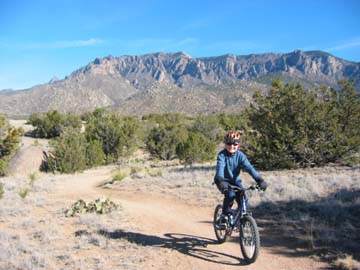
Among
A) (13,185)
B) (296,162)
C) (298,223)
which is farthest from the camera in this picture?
(296,162)

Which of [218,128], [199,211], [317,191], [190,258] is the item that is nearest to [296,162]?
[317,191]

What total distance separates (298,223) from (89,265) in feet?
15.6

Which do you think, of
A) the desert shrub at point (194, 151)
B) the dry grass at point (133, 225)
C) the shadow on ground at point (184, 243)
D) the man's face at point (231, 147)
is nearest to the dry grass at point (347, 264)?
the dry grass at point (133, 225)

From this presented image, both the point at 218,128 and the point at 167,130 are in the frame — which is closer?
the point at 167,130

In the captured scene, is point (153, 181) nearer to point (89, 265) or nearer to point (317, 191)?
point (317, 191)

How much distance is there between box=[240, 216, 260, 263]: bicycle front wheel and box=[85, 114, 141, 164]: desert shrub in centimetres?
2229

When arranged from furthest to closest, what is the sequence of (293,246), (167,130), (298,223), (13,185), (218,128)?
(218,128), (167,130), (13,185), (298,223), (293,246)

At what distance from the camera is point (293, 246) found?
22.8 ft

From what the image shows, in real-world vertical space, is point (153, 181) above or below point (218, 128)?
below

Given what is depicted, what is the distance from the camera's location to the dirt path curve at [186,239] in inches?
Answer: 241

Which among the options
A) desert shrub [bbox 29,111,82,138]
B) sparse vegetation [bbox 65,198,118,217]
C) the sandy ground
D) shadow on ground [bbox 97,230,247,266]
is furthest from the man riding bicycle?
desert shrub [bbox 29,111,82,138]

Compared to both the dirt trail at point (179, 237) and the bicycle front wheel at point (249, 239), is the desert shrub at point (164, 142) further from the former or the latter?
the bicycle front wheel at point (249, 239)

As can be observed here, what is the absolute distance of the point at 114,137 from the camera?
91.7ft

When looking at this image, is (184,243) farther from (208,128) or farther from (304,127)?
(208,128)
